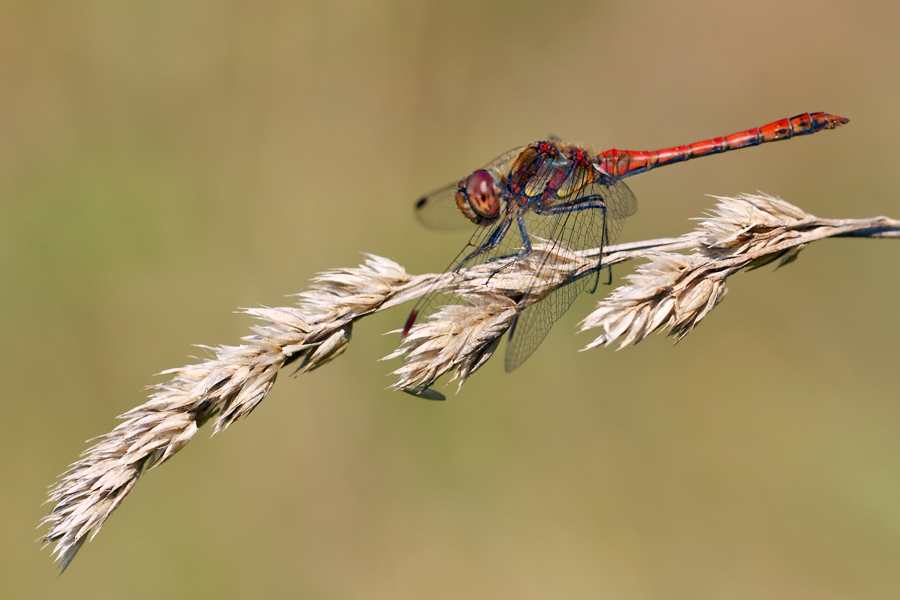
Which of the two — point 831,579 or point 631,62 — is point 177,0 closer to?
point 631,62

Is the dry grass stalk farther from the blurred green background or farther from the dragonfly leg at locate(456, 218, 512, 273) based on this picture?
the blurred green background

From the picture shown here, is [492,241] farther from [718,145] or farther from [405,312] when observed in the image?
[405,312]

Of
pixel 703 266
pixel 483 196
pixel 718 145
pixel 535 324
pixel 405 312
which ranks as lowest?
pixel 405 312

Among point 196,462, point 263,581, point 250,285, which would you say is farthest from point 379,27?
point 263,581

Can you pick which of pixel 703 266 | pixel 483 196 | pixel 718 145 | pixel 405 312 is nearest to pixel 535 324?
pixel 703 266

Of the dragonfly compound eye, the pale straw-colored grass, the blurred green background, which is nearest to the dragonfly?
the dragonfly compound eye

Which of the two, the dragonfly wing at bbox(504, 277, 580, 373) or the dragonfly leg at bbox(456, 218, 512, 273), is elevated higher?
the dragonfly leg at bbox(456, 218, 512, 273)
